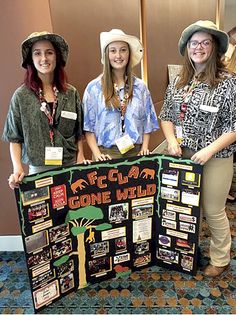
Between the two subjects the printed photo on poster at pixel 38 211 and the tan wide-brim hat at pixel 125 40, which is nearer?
the printed photo on poster at pixel 38 211

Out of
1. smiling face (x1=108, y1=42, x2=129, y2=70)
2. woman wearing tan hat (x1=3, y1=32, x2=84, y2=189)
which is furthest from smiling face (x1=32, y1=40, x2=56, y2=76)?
smiling face (x1=108, y1=42, x2=129, y2=70)

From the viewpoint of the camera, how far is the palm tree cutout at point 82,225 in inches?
69.3

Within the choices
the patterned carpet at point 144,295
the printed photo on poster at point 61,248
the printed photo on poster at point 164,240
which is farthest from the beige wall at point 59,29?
the printed photo on poster at point 164,240

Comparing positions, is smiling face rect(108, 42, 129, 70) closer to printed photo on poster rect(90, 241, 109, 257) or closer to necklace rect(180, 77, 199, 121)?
necklace rect(180, 77, 199, 121)

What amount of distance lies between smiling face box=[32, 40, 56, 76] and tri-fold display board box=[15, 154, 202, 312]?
57 cm

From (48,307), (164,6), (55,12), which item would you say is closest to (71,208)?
(48,307)

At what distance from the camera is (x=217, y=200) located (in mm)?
1832

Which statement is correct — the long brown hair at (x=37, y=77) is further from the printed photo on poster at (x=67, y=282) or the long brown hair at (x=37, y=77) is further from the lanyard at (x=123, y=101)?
the printed photo on poster at (x=67, y=282)

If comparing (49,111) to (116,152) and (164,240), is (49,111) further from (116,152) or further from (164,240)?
(164,240)

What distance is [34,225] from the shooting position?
1634mm

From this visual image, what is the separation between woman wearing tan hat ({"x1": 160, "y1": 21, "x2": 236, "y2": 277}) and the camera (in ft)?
5.30

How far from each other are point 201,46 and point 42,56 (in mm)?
875

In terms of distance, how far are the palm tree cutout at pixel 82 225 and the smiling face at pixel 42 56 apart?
2.72 feet

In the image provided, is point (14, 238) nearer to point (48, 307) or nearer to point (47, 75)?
point (48, 307)
